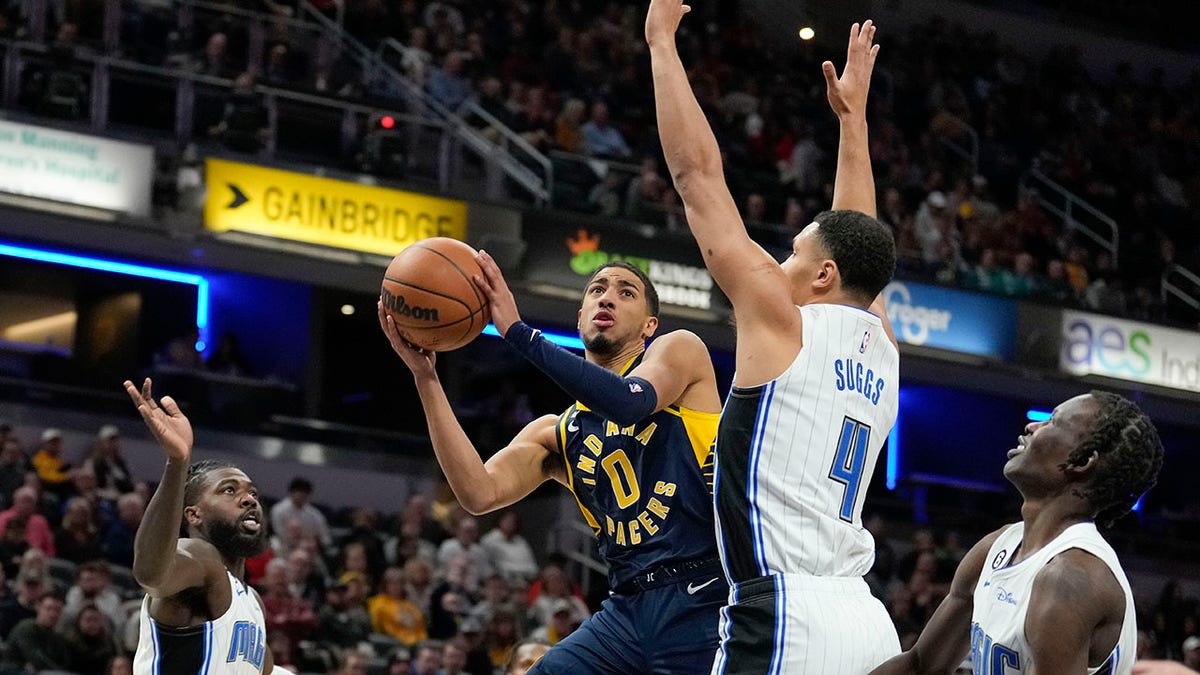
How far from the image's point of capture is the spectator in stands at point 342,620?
11.9 m

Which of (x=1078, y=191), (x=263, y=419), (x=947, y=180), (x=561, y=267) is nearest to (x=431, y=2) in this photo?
(x=561, y=267)

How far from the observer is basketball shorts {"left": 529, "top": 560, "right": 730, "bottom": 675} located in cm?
500

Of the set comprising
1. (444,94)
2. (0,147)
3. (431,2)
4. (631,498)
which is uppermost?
(431,2)

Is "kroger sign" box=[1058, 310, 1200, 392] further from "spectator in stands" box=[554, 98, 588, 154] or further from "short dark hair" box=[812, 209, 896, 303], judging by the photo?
"short dark hair" box=[812, 209, 896, 303]

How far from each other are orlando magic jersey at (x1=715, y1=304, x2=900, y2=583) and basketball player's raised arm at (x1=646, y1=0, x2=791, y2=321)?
174 millimetres

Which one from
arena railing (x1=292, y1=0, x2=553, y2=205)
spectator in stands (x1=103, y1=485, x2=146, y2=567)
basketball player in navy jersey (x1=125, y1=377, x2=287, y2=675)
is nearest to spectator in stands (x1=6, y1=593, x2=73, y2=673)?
spectator in stands (x1=103, y1=485, x2=146, y2=567)

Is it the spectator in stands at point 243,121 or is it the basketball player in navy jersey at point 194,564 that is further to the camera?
the spectator in stands at point 243,121

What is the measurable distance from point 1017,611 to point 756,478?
75 centimetres

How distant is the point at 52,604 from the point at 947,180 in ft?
46.6

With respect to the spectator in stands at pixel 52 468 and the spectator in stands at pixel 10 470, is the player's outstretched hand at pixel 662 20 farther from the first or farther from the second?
the spectator in stands at pixel 52 468

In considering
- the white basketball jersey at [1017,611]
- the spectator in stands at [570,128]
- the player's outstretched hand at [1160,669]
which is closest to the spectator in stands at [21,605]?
the white basketball jersey at [1017,611]

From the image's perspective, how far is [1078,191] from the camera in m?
22.7

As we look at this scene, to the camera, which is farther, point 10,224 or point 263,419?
point 263,419

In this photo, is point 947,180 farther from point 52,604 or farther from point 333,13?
point 52,604
